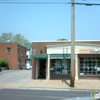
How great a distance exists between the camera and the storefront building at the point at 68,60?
1093 inches

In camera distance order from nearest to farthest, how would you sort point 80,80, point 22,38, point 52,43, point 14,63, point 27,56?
point 80,80 < point 52,43 < point 14,63 < point 27,56 < point 22,38

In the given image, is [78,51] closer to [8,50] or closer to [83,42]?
[83,42]

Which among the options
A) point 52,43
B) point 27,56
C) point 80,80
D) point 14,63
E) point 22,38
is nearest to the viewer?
point 80,80

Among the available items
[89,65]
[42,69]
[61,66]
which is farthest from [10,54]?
[89,65]

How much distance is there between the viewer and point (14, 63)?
217 feet

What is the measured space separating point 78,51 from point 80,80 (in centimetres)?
341

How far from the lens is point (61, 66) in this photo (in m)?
28.5

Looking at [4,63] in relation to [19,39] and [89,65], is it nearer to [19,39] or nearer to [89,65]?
[89,65]

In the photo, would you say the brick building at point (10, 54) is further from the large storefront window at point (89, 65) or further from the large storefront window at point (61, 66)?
the large storefront window at point (89, 65)

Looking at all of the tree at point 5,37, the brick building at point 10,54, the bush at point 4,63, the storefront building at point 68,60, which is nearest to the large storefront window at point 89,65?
the storefront building at point 68,60

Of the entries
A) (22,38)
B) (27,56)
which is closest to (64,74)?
(27,56)

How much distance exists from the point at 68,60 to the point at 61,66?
1119 millimetres

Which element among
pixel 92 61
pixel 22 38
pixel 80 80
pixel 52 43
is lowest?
pixel 80 80

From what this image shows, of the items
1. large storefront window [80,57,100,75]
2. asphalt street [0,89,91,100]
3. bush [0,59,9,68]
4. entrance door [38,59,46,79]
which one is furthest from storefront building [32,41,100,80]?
bush [0,59,9,68]
